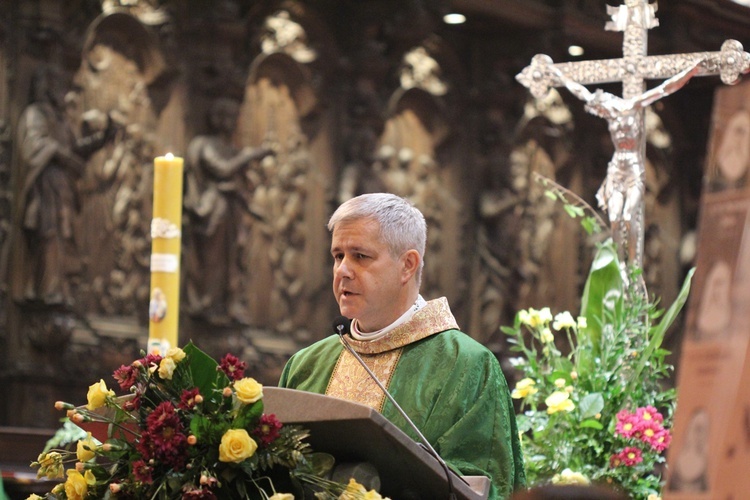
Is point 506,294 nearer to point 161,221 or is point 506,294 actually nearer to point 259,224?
point 259,224

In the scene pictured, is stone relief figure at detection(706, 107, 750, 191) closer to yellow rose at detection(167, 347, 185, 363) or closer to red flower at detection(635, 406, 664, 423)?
yellow rose at detection(167, 347, 185, 363)

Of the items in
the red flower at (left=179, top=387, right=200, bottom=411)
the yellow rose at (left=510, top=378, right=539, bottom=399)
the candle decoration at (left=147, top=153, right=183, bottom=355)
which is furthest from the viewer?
the yellow rose at (left=510, top=378, right=539, bottom=399)

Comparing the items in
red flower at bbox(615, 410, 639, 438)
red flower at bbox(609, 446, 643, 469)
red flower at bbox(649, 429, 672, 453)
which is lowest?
red flower at bbox(609, 446, 643, 469)

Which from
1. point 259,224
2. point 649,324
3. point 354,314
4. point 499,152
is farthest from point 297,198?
point 354,314

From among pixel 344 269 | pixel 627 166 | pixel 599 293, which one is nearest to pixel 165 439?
pixel 344 269

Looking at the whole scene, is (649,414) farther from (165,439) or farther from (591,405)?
(165,439)

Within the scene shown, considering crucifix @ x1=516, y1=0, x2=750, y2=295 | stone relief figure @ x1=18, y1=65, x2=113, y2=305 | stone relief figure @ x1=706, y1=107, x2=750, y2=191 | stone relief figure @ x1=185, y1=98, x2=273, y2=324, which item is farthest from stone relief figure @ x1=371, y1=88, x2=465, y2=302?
stone relief figure @ x1=706, y1=107, x2=750, y2=191

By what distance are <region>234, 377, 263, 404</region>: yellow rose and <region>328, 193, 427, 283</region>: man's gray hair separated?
32.6 inches

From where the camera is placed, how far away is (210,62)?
8.34 metres

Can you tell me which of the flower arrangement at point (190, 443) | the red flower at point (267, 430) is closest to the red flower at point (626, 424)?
the flower arrangement at point (190, 443)

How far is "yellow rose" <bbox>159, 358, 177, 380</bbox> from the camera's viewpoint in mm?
2596

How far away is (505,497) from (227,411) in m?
0.83

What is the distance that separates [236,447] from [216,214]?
5931 mm

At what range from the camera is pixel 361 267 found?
10.7 ft
